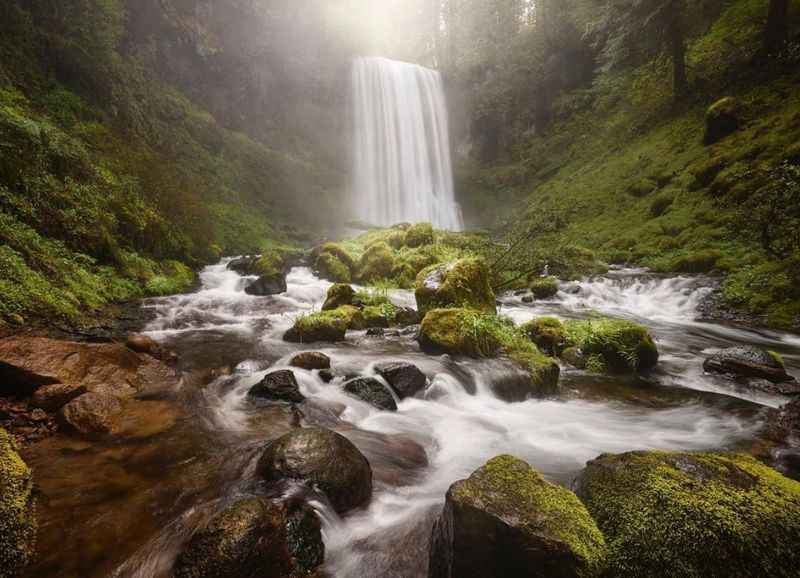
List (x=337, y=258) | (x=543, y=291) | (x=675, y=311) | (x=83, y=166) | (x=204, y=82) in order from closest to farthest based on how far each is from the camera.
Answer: (x=675, y=311) → (x=83, y=166) → (x=543, y=291) → (x=337, y=258) → (x=204, y=82)

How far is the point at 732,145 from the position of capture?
1219cm

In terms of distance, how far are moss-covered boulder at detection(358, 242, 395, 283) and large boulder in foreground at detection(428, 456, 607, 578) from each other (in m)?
10.6

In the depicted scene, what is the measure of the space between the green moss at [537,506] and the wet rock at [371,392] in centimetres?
258

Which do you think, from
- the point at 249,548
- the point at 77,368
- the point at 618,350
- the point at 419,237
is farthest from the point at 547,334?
the point at 419,237

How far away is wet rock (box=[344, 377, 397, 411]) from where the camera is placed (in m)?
4.85

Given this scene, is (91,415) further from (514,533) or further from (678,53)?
(678,53)

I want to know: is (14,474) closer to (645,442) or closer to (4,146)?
(645,442)

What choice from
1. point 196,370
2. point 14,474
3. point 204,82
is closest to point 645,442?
point 14,474

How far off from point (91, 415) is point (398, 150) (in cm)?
3328

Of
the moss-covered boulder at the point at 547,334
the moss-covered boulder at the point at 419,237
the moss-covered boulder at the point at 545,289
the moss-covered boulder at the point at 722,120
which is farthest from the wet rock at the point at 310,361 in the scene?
the moss-covered boulder at the point at 722,120

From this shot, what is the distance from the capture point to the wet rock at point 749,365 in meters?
5.23

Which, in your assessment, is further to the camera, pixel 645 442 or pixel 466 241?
pixel 466 241

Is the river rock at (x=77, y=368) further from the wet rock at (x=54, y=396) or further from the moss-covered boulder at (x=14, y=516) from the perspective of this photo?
the moss-covered boulder at (x=14, y=516)

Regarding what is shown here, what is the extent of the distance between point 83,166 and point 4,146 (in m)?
2.66
